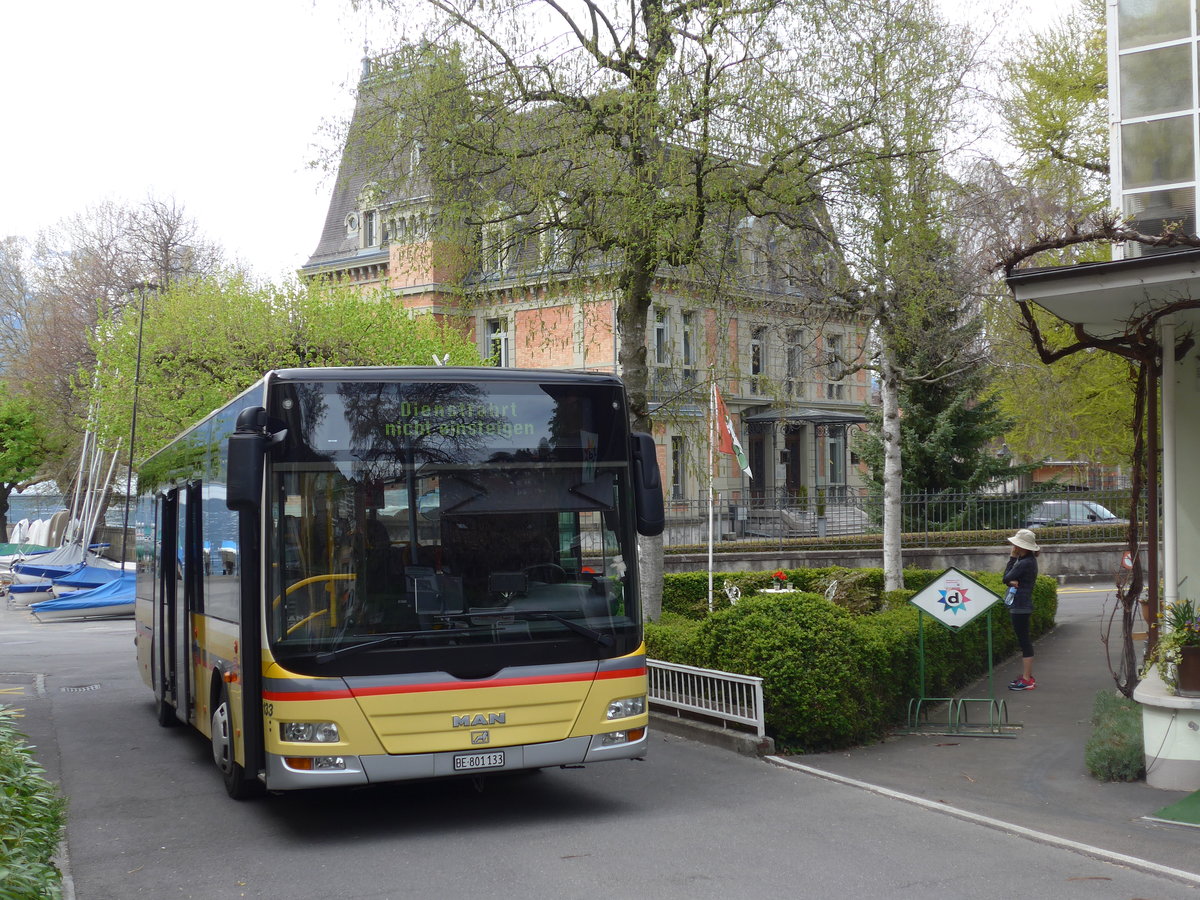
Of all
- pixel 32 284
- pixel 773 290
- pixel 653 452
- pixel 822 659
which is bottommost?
pixel 822 659

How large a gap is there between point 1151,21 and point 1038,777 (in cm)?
705

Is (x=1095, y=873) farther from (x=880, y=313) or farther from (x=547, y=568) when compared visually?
(x=880, y=313)

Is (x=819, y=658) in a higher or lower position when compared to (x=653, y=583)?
lower

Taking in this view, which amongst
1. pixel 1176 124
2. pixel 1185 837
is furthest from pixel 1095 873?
pixel 1176 124

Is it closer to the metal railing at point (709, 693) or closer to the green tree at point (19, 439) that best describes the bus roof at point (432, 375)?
the metal railing at point (709, 693)

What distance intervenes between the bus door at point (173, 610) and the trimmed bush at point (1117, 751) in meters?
7.59

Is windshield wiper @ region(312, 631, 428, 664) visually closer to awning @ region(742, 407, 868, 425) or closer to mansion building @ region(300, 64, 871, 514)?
mansion building @ region(300, 64, 871, 514)

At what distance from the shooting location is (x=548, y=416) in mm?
8711

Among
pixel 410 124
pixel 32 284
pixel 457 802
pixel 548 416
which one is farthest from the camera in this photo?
pixel 32 284

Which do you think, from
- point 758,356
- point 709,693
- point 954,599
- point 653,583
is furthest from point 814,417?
point 709,693

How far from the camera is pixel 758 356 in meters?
21.1

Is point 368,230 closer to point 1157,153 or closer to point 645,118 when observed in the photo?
point 645,118

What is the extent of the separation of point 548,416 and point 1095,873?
4.31m

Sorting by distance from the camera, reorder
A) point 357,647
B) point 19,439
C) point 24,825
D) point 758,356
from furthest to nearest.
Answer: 1. point 19,439
2. point 758,356
3. point 357,647
4. point 24,825
